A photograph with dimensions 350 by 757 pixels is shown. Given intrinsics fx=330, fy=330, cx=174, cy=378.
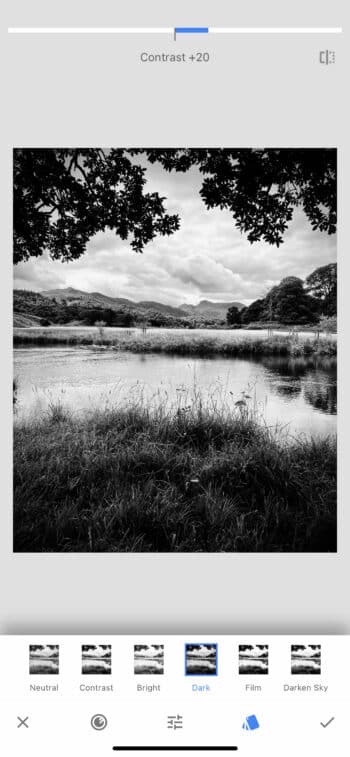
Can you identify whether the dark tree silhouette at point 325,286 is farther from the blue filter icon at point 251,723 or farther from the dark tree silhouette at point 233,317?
the blue filter icon at point 251,723

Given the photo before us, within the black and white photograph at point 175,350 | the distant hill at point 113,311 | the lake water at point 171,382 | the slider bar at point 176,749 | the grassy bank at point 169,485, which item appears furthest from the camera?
the distant hill at point 113,311

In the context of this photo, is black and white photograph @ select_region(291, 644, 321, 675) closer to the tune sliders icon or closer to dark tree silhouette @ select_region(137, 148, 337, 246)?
the tune sliders icon

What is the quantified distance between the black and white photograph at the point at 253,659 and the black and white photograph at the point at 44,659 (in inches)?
38.8

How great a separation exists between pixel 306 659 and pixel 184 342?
2.23m

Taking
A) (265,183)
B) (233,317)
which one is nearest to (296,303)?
(233,317)

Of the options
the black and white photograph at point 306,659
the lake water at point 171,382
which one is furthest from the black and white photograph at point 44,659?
the lake water at point 171,382

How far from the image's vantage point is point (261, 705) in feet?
5.69

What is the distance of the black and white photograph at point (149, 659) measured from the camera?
175 centimetres

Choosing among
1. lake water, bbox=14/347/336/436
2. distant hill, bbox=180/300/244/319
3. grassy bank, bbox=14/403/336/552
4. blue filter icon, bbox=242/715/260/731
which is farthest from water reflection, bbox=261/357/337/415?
blue filter icon, bbox=242/715/260/731

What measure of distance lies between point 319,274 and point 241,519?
176 cm
